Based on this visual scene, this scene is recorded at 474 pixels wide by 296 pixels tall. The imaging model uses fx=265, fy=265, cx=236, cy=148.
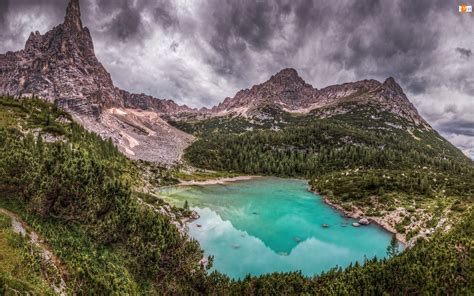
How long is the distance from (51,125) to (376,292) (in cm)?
8323

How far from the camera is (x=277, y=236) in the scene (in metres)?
46.6

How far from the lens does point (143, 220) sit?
839 inches

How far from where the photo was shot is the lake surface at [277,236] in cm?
3600

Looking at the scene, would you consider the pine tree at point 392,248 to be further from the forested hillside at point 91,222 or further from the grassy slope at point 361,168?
the forested hillside at point 91,222

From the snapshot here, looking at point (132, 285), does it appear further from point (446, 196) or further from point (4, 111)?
point (4, 111)

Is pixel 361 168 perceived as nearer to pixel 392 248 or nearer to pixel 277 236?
pixel 277 236

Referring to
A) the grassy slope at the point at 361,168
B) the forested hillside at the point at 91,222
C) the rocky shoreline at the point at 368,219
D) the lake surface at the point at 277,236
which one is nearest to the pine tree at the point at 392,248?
the lake surface at the point at 277,236

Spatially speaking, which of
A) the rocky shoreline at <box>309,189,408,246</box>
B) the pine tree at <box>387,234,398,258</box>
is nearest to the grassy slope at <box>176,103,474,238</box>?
the rocky shoreline at <box>309,189,408,246</box>

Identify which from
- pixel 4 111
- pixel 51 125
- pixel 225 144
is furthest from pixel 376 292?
pixel 225 144

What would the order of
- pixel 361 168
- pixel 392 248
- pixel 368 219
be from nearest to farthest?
pixel 392 248
pixel 368 219
pixel 361 168

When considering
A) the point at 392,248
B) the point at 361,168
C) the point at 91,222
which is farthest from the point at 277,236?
the point at 361,168

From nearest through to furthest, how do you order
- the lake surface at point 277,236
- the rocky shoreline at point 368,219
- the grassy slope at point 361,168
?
the lake surface at point 277,236
the rocky shoreline at point 368,219
the grassy slope at point 361,168

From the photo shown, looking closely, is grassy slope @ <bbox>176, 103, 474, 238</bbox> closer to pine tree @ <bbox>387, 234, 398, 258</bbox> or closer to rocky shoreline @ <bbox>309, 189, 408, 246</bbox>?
rocky shoreline @ <bbox>309, 189, 408, 246</bbox>

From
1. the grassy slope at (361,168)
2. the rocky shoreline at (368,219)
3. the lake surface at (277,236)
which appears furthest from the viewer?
the grassy slope at (361,168)
